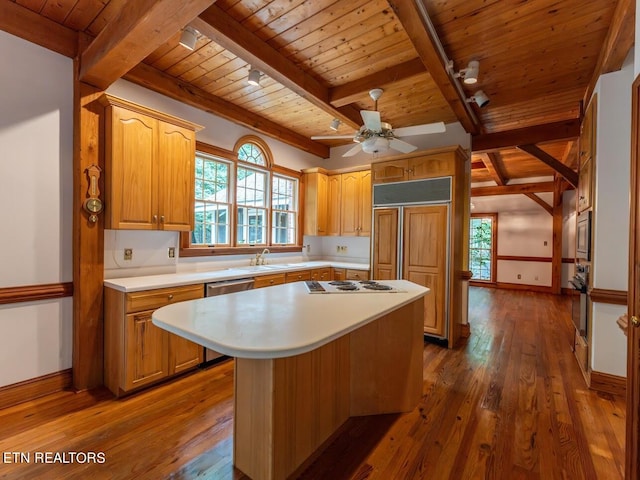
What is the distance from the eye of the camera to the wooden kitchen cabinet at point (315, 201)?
485 cm

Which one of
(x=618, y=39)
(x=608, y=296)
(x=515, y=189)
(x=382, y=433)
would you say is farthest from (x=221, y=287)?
(x=515, y=189)

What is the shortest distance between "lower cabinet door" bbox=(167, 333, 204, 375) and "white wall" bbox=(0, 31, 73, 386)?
0.79m

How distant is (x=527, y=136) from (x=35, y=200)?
5.35 metres

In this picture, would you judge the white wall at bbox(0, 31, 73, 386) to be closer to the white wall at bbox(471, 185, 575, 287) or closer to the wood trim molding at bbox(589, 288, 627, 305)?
the wood trim molding at bbox(589, 288, 627, 305)

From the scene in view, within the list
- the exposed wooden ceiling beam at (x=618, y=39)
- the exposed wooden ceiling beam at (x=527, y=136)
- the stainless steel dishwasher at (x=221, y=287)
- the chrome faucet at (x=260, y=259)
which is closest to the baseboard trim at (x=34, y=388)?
the stainless steel dishwasher at (x=221, y=287)

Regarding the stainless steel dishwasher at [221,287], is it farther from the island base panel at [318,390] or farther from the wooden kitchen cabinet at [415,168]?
the wooden kitchen cabinet at [415,168]

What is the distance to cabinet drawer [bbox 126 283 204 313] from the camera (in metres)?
2.41

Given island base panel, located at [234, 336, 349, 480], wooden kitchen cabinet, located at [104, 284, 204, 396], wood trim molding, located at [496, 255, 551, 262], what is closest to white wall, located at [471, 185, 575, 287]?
wood trim molding, located at [496, 255, 551, 262]

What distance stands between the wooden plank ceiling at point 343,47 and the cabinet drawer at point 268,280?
199 cm

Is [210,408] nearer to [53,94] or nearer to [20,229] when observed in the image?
[20,229]

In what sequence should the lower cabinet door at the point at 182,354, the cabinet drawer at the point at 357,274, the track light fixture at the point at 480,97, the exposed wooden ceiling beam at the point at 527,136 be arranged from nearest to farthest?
the lower cabinet door at the point at 182,354 → the track light fixture at the point at 480,97 → the exposed wooden ceiling beam at the point at 527,136 → the cabinet drawer at the point at 357,274

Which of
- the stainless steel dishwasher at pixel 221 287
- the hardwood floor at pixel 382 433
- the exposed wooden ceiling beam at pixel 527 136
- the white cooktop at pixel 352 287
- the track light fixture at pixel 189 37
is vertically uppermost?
the track light fixture at pixel 189 37

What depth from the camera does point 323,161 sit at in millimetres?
5406

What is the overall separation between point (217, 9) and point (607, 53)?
9.56ft
